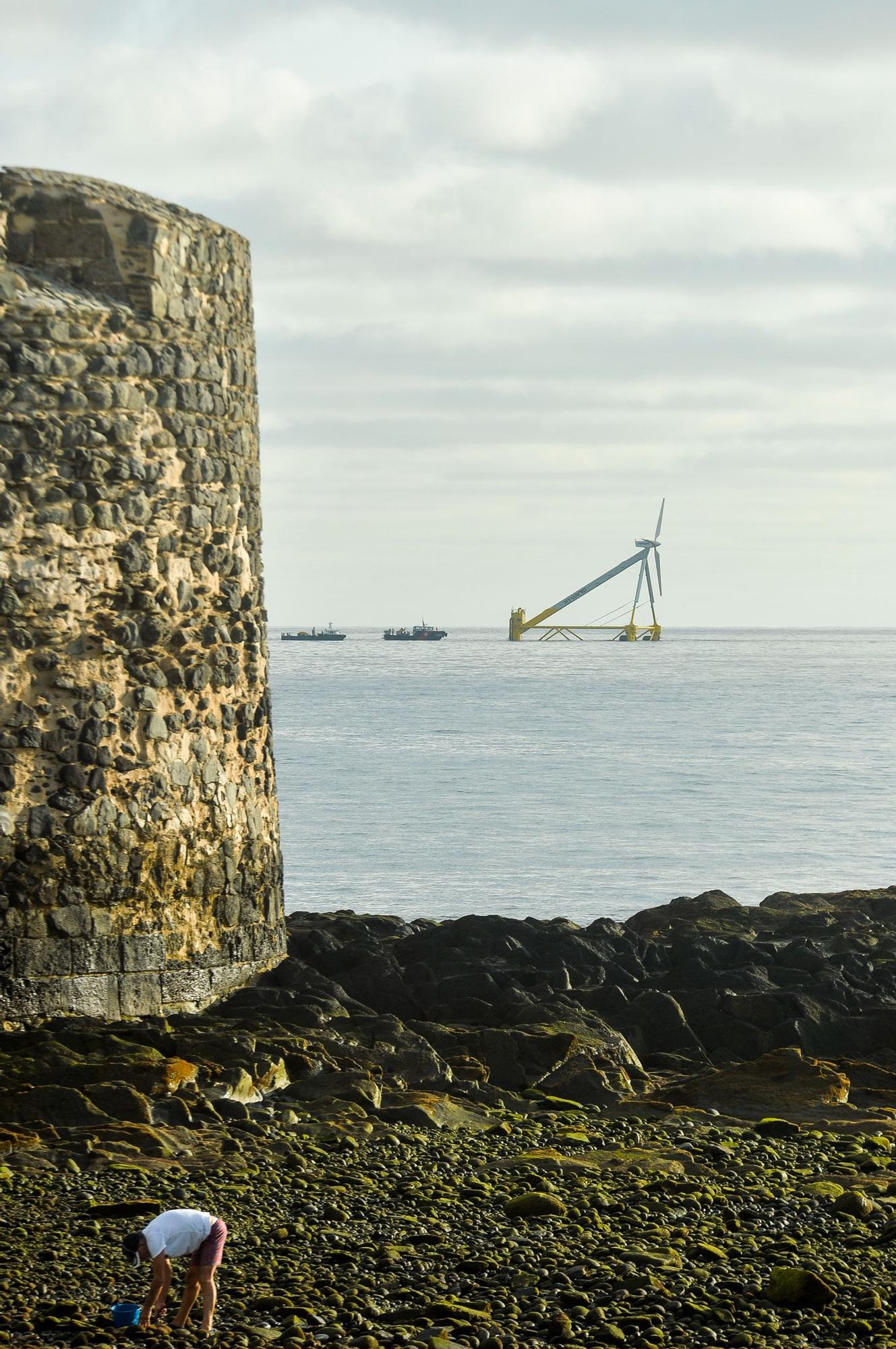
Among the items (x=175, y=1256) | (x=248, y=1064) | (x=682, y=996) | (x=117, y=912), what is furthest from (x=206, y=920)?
(x=175, y=1256)

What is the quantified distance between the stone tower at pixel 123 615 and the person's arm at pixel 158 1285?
3.96m

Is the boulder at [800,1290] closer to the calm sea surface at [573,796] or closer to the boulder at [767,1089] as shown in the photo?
the boulder at [767,1089]

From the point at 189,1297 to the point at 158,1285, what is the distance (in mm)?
110

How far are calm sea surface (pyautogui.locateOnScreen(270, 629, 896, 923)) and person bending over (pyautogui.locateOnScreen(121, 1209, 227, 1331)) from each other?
603 inches

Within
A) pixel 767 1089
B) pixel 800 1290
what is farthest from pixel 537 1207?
pixel 767 1089

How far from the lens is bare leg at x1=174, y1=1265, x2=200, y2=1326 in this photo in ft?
17.5

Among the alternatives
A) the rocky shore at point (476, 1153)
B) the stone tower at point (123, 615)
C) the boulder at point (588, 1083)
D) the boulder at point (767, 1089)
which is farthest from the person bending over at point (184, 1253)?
the boulder at point (767, 1089)

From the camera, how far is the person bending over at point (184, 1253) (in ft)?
17.5

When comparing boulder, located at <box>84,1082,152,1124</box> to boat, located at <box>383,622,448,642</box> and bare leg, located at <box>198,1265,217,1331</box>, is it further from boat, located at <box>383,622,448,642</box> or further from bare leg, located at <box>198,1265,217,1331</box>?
boat, located at <box>383,622,448,642</box>

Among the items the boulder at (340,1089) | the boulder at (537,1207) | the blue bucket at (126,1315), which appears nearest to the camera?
the blue bucket at (126,1315)

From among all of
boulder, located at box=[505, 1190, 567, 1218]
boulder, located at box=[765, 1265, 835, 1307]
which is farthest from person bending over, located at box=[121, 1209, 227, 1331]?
boulder, located at box=[765, 1265, 835, 1307]

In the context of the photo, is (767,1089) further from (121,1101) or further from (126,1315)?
(126,1315)

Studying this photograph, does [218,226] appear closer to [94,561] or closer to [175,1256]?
[94,561]

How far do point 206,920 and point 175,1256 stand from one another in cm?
484
